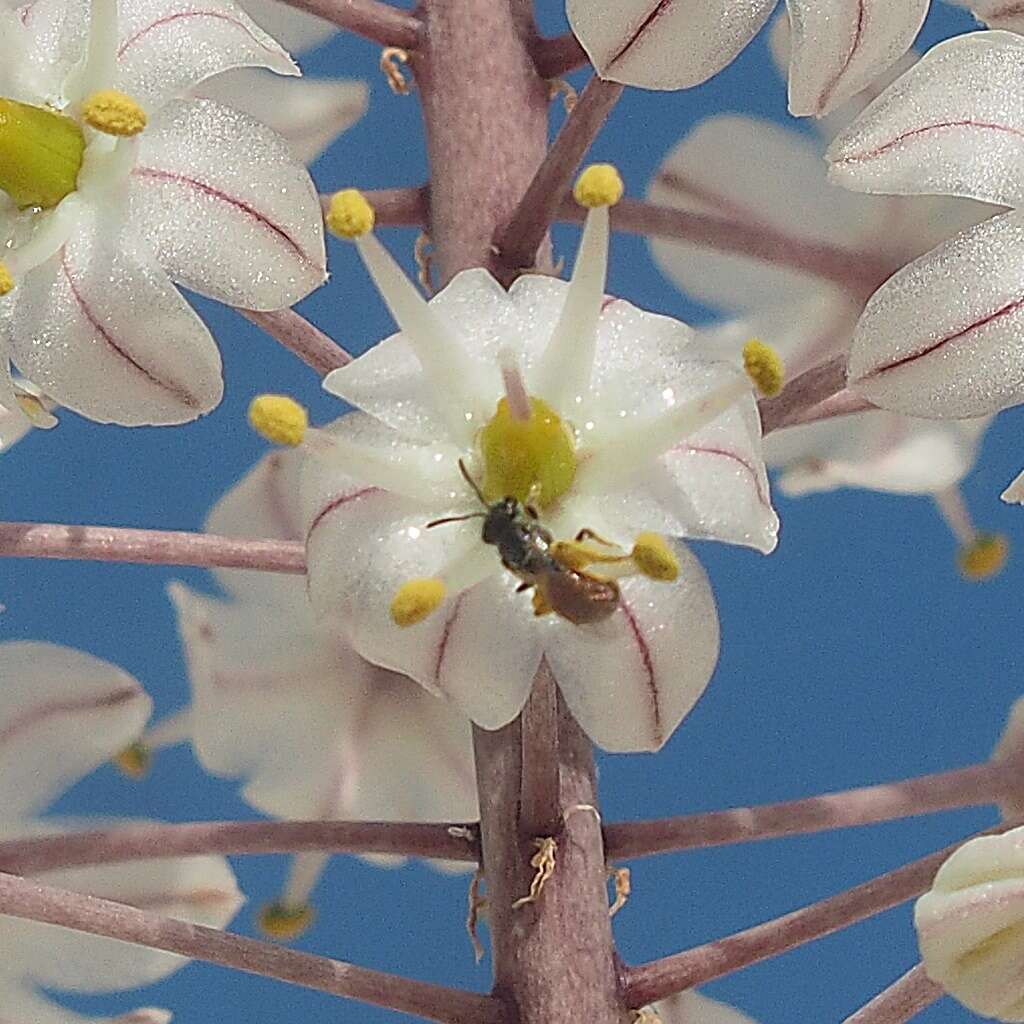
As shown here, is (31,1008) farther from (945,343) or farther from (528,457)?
(945,343)

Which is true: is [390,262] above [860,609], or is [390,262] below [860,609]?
below

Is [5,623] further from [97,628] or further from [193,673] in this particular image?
[193,673]

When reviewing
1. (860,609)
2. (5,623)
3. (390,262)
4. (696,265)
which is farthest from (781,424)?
(5,623)

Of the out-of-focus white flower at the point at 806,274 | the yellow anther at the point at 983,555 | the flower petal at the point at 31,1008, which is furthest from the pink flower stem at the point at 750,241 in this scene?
the flower petal at the point at 31,1008

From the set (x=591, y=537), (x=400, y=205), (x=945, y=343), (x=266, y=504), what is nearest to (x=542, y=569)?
(x=591, y=537)

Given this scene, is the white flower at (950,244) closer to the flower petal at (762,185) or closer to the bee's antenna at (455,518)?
the bee's antenna at (455,518)

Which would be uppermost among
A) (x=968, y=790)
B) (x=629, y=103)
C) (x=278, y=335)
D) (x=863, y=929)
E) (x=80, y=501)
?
(x=629, y=103)
